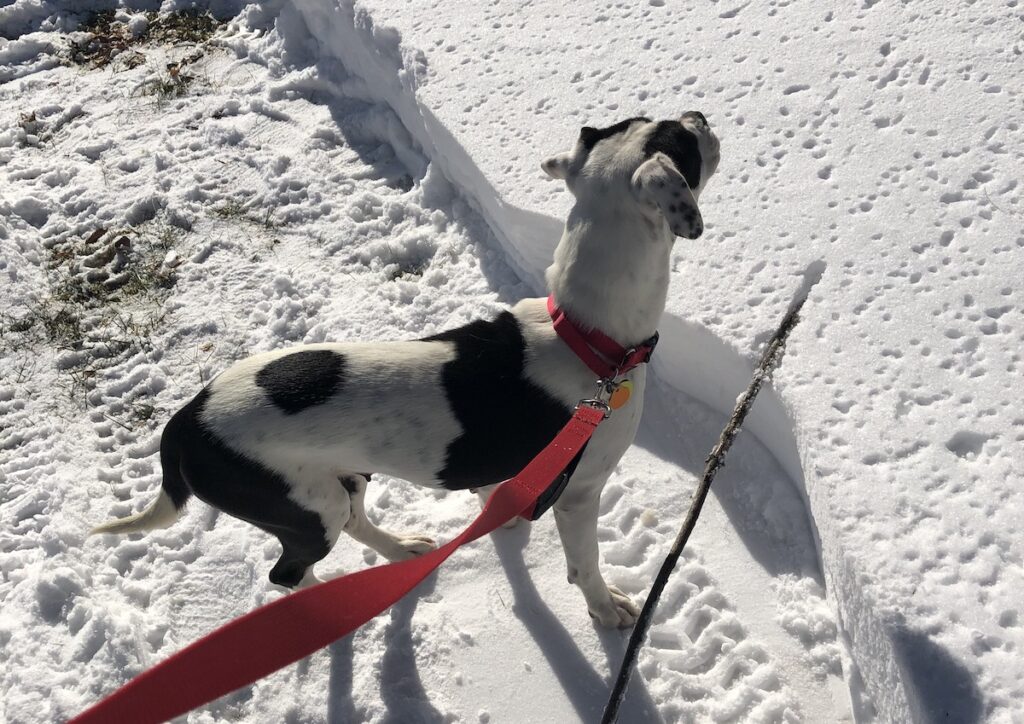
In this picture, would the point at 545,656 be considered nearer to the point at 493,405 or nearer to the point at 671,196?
the point at 493,405

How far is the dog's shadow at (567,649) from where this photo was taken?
3.02 metres

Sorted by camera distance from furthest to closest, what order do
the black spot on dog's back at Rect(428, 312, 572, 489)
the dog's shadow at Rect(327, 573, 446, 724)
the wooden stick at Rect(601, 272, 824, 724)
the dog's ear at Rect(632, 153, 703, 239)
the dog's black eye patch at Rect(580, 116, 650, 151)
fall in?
the dog's shadow at Rect(327, 573, 446, 724), the dog's black eye patch at Rect(580, 116, 650, 151), the black spot on dog's back at Rect(428, 312, 572, 489), the dog's ear at Rect(632, 153, 703, 239), the wooden stick at Rect(601, 272, 824, 724)

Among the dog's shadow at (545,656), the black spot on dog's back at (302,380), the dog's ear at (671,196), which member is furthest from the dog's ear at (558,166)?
the dog's shadow at (545,656)

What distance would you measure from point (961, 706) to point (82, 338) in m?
4.38

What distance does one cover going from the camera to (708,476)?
8.80 feet

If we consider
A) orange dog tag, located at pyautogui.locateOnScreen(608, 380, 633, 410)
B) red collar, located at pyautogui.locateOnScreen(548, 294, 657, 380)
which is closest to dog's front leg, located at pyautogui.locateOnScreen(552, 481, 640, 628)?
orange dog tag, located at pyautogui.locateOnScreen(608, 380, 633, 410)

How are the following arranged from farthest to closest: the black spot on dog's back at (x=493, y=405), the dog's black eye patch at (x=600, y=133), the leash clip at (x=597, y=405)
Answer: the dog's black eye patch at (x=600, y=133) → the black spot on dog's back at (x=493, y=405) → the leash clip at (x=597, y=405)

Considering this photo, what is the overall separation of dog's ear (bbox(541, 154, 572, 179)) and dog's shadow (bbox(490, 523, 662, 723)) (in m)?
1.49

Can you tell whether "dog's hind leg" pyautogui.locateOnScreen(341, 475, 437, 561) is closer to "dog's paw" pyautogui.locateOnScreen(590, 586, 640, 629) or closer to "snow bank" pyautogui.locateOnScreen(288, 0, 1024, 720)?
"dog's paw" pyautogui.locateOnScreen(590, 586, 640, 629)

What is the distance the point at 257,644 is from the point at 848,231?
2949 mm

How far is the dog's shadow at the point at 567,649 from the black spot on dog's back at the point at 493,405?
759 millimetres

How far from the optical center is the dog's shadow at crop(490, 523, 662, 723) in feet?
9.90

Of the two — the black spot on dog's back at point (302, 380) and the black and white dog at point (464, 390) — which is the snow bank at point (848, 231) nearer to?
the black and white dog at point (464, 390)

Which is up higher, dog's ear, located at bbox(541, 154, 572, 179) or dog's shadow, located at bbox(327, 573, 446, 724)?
dog's ear, located at bbox(541, 154, 572, 179)
